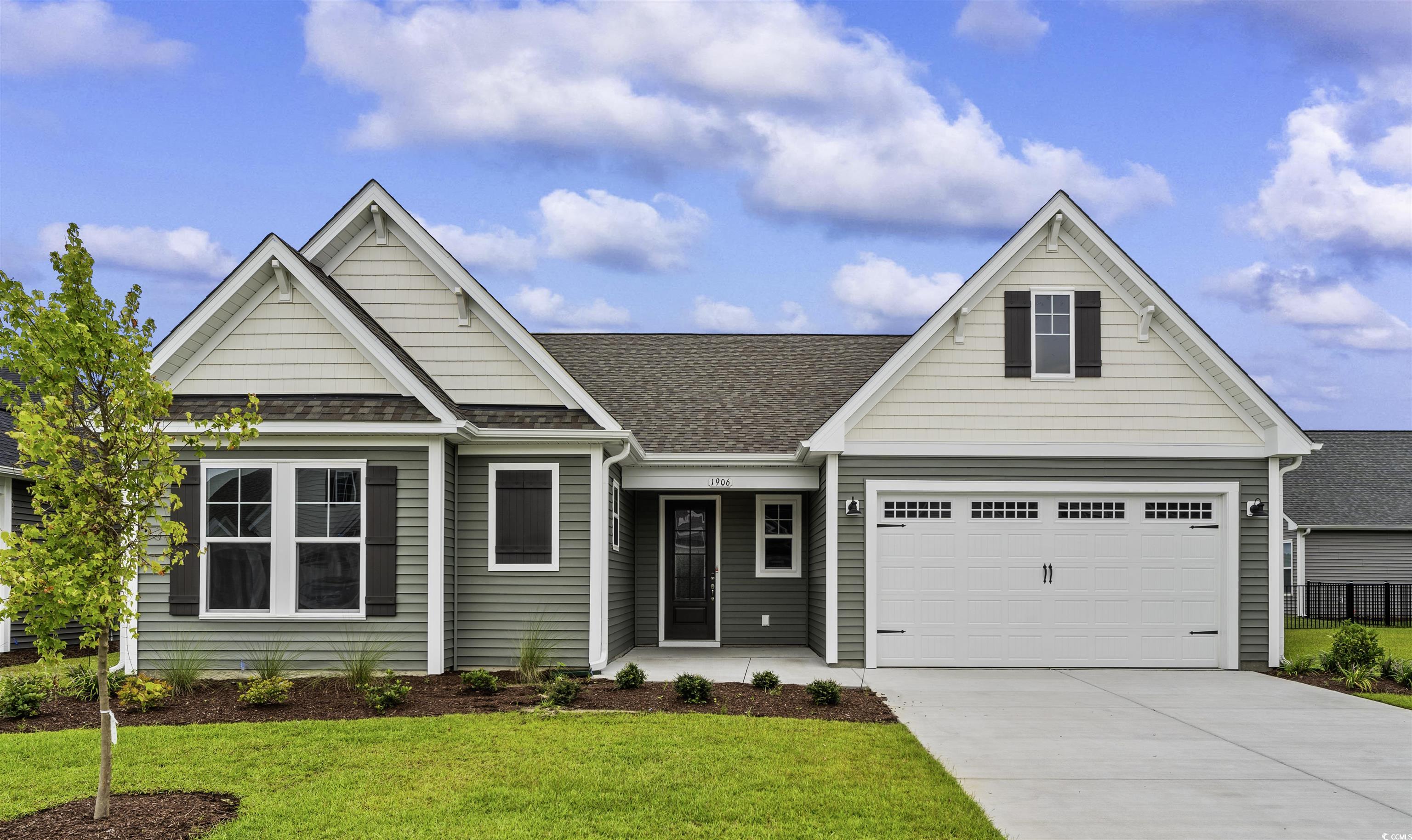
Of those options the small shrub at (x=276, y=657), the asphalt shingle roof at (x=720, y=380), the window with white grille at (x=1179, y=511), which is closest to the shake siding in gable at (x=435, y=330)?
the asphalt shingle roof at (x=720, y=380)

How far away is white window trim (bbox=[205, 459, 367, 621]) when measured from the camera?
38.1 ft

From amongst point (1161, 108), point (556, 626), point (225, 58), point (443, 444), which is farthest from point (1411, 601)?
point (225, 58)

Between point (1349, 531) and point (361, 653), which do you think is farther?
point (1349, 531)

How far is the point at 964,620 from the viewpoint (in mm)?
13344

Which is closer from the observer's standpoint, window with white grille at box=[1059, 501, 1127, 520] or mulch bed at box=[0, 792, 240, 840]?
mulch bed at box=[0, 792, 240, 840]

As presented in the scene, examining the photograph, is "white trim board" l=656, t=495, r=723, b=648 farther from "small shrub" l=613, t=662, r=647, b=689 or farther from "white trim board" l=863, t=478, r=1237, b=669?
"small shrub" l=613, t=662, r=647, b=689

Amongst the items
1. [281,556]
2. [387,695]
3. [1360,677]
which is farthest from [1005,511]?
[281,556]

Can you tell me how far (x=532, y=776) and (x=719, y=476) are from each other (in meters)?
7.89

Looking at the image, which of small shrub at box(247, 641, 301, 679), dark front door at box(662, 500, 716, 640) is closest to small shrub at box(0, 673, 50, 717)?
small shrub at box(247, 641, 301, 679)

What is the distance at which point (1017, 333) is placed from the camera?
13383 millimetres

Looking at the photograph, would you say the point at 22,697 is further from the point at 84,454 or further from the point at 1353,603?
the point at 1353,603

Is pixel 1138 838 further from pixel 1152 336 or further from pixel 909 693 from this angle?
pixel 1152 336

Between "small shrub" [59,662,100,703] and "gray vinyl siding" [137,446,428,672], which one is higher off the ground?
"gray vinyl siding" [137,446,428,672]

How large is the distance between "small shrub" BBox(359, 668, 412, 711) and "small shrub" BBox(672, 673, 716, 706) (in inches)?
107
